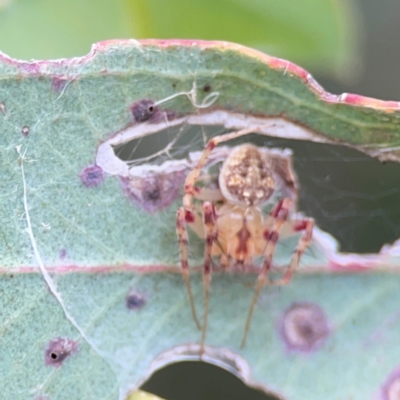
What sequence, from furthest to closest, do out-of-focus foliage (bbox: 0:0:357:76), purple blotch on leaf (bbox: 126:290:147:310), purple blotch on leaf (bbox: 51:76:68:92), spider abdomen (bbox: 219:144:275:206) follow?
out-of-focus foliage (bbox: 0:0:357:76) → spider abdomen (bbox: 219:144:275:206) → purple blotch on leaf (bbox: 126:290:147:310) → purple blotch on leaf (bbox: 51:76:68:92)

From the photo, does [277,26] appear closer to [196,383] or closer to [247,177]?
[247,177]

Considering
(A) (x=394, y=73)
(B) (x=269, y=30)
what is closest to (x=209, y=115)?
(B) (x=269, y=30)

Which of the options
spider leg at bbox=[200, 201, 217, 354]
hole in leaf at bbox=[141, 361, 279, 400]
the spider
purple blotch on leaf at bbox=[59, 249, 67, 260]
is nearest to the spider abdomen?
the spider

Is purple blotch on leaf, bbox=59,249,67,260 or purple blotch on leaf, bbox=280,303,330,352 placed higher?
purple blotch on leaf, bbox=59,249,67,260

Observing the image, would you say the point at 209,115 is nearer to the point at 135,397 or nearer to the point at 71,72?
the point at 71,72

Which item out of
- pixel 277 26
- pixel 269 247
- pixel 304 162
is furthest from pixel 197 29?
pixel 269 247

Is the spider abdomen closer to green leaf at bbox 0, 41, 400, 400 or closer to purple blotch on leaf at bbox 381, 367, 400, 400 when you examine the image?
green leaf at bbox 0, 41, 400, 400

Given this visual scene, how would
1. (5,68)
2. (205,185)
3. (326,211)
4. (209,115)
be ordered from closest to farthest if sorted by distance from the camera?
(5,68), (209,115), (205,185), (326,211)
